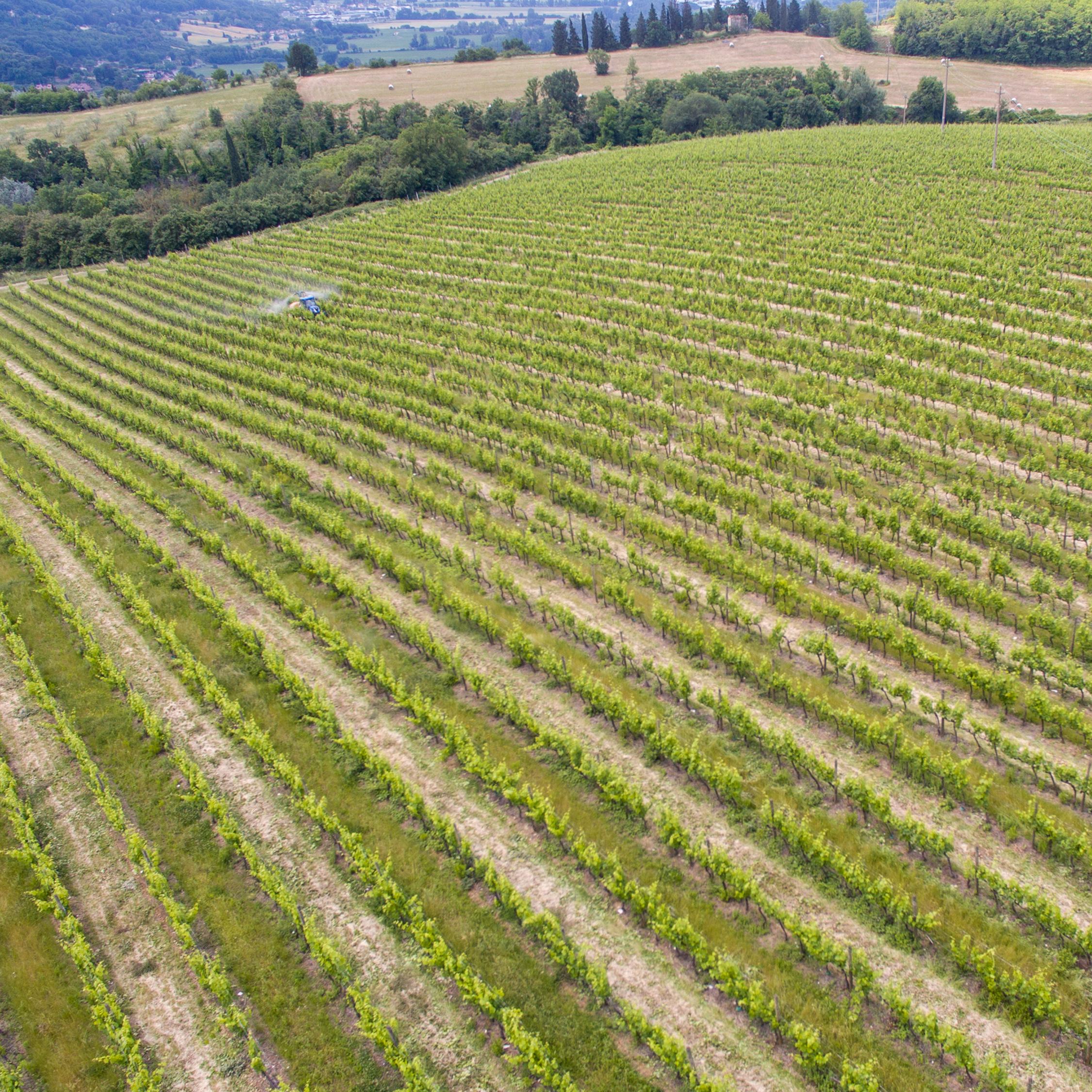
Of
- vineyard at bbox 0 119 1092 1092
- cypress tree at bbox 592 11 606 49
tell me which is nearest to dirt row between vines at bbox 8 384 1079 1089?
vineyard at bbox 0 119 1092 1092

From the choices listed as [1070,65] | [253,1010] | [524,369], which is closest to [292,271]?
[524,369]

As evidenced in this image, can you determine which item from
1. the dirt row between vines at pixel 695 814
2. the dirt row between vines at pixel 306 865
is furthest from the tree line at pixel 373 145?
the dirt row between vines at pixel 695 814

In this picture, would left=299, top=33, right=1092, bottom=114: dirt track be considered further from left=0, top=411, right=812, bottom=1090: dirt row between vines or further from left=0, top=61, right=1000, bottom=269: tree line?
left=0, top=411, right=812, bottom=1090: dirt row between vines

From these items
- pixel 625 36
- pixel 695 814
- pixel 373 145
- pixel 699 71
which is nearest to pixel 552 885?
pixel 695 814

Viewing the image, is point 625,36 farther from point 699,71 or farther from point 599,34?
point 699,71

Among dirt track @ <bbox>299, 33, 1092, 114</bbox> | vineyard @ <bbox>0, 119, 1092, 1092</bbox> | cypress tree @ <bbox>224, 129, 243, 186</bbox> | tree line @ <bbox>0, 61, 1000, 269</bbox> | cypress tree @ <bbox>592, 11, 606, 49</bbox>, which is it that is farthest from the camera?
cypress tree @ <bbox>592, 11, 606, 49</bbox>

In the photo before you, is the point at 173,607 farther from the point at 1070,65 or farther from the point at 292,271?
the point at 1070,65
